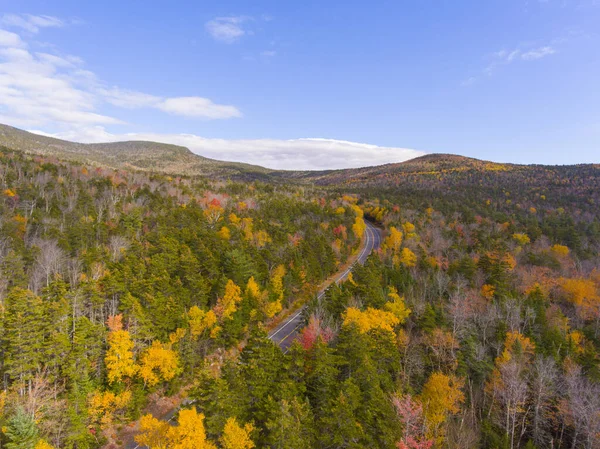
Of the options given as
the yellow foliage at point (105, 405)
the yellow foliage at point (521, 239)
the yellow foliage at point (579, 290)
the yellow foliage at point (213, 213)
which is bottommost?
the yellow foliage at point (105, 405)

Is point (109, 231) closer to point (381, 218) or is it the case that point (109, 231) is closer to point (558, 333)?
point (558, 333)

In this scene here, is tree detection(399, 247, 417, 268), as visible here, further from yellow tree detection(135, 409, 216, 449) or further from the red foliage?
yellow tree detection(135, 409, 216, 449)

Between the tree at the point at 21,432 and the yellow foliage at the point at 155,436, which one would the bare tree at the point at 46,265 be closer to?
the tree at the point at 21,432

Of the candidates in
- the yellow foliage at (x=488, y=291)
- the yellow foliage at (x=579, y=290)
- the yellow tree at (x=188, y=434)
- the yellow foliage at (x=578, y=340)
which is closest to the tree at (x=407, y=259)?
the yellow foliage at (x=488, y=291)

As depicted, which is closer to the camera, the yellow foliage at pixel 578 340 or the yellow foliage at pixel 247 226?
the yellow foliage at pixel 578 340

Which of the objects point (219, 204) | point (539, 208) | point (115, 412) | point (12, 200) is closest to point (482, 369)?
point (115, 412)

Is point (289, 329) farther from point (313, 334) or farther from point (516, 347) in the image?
point (516, 347)
